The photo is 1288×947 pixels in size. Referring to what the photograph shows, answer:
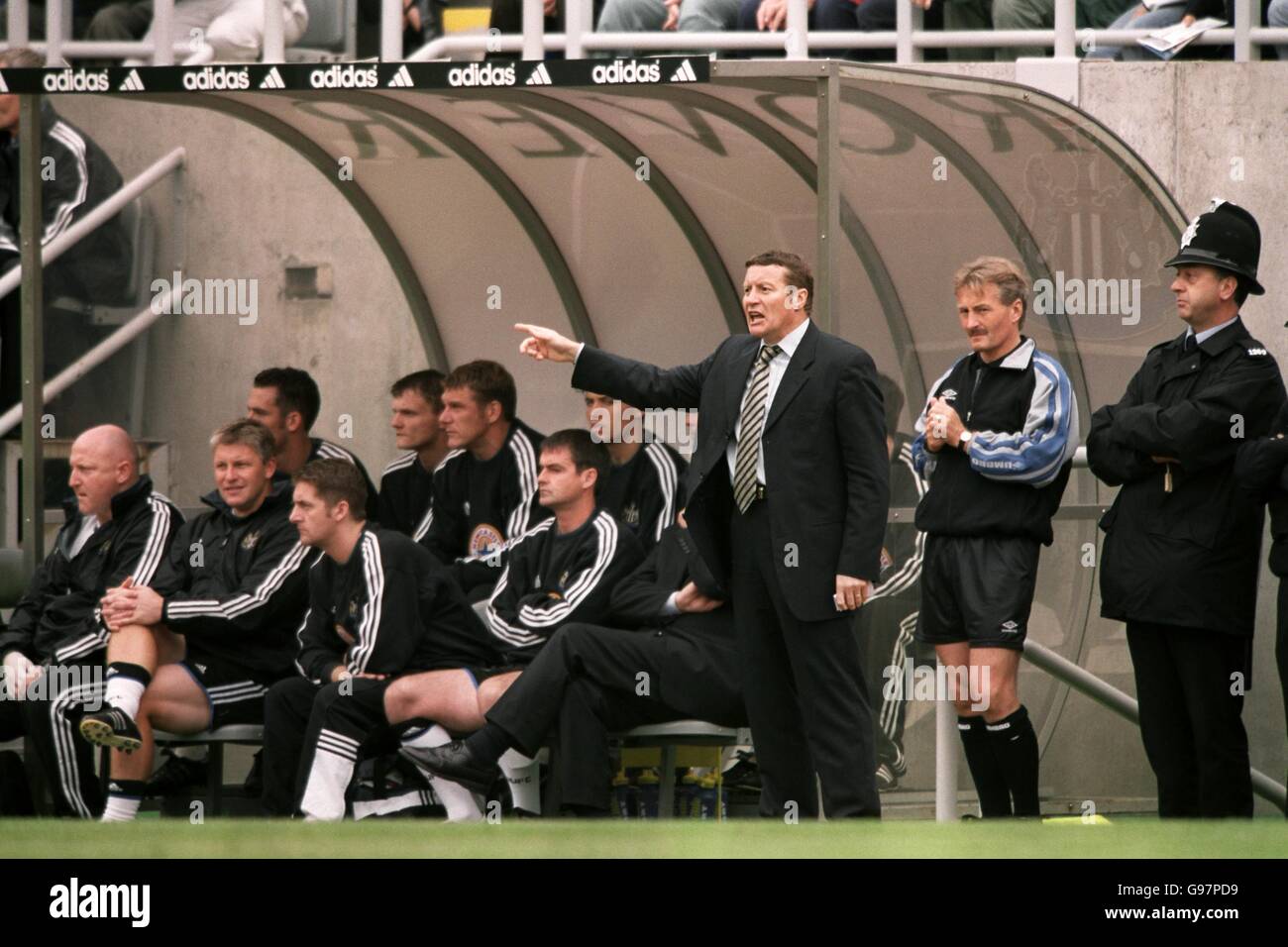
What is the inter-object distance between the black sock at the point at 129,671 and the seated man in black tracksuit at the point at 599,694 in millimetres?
1066

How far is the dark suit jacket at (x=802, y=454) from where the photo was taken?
621cm

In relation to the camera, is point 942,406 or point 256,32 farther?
point 256,32

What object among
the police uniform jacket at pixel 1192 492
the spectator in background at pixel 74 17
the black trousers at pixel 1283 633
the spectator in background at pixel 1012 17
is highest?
the spectator in background at pixel 74 17

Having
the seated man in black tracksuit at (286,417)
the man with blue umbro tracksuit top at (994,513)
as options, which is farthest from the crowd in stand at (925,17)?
the man with blue umbro tracksuit top at (994,513)

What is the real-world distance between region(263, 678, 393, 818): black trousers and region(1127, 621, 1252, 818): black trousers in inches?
100

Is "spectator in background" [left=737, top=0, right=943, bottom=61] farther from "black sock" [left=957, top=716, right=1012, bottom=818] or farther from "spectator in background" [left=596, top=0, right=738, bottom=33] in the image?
"black sock" [left=957, top=716, right=1012, bottom=818]

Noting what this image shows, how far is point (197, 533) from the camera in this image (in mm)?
7723

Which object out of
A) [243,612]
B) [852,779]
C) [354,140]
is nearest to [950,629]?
[852,779]

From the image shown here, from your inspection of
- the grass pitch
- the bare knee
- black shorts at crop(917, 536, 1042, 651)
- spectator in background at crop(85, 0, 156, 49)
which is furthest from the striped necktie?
spectator in background at crop(85, 0, 156, 49)

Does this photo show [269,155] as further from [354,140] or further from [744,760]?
[744,760]

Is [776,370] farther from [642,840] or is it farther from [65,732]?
[642,840]

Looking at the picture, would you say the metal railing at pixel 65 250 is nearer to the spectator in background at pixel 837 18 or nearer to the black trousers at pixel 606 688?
the spectator in background at pixel 837 18

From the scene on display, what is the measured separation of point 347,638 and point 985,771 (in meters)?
2.25
